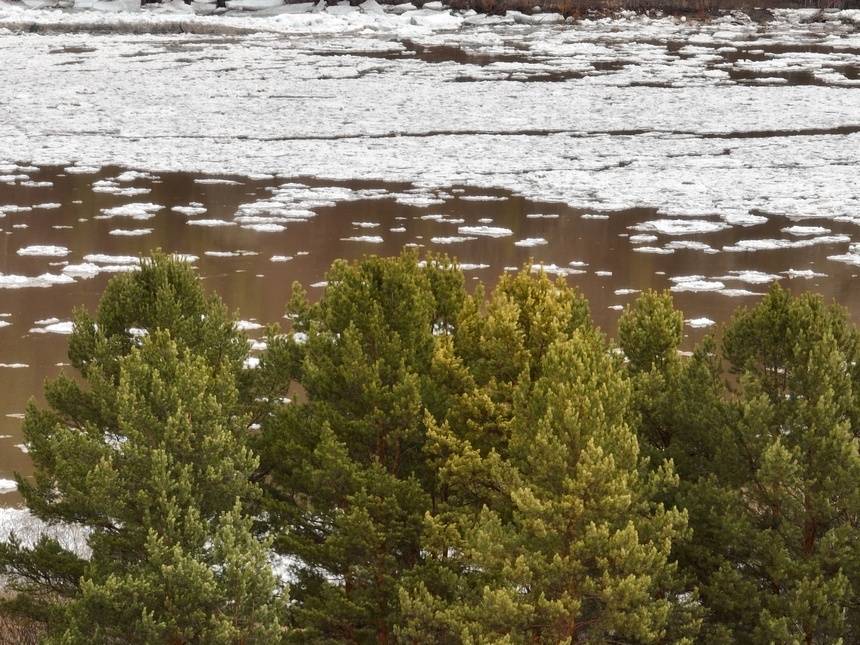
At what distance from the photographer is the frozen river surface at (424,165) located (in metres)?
18.2

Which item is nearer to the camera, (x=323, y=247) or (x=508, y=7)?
(x=323, y=247)

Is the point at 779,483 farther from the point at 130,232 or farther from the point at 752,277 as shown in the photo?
the point at 130,232

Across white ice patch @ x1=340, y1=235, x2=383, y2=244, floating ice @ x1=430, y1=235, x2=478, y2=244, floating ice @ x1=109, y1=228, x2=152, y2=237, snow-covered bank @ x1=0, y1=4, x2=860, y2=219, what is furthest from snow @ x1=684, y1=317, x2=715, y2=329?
floating ice @ x1=109, y1=228, x2=152, y2=237

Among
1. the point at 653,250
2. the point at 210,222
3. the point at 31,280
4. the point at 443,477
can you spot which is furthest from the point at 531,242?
the point at 443,477

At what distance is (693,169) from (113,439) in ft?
57.2

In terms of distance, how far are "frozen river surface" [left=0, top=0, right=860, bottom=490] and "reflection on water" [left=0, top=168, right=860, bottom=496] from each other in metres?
0.06

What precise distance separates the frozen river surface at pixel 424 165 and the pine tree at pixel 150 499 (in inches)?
86.8

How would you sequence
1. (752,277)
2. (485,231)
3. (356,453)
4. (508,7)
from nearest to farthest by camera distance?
(356,453)
(752,277)
(485,231)
(508,7)

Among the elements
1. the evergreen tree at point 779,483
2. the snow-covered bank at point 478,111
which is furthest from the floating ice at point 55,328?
the snow-covered bank at point 478,111

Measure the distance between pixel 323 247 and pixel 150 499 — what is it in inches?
450

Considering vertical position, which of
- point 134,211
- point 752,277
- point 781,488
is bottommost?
point 752,277

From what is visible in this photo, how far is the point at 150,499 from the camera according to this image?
8406mm

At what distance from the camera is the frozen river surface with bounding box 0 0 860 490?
59.7ft

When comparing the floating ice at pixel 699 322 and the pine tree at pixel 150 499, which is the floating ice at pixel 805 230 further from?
the pine tree at pixel 150 499
